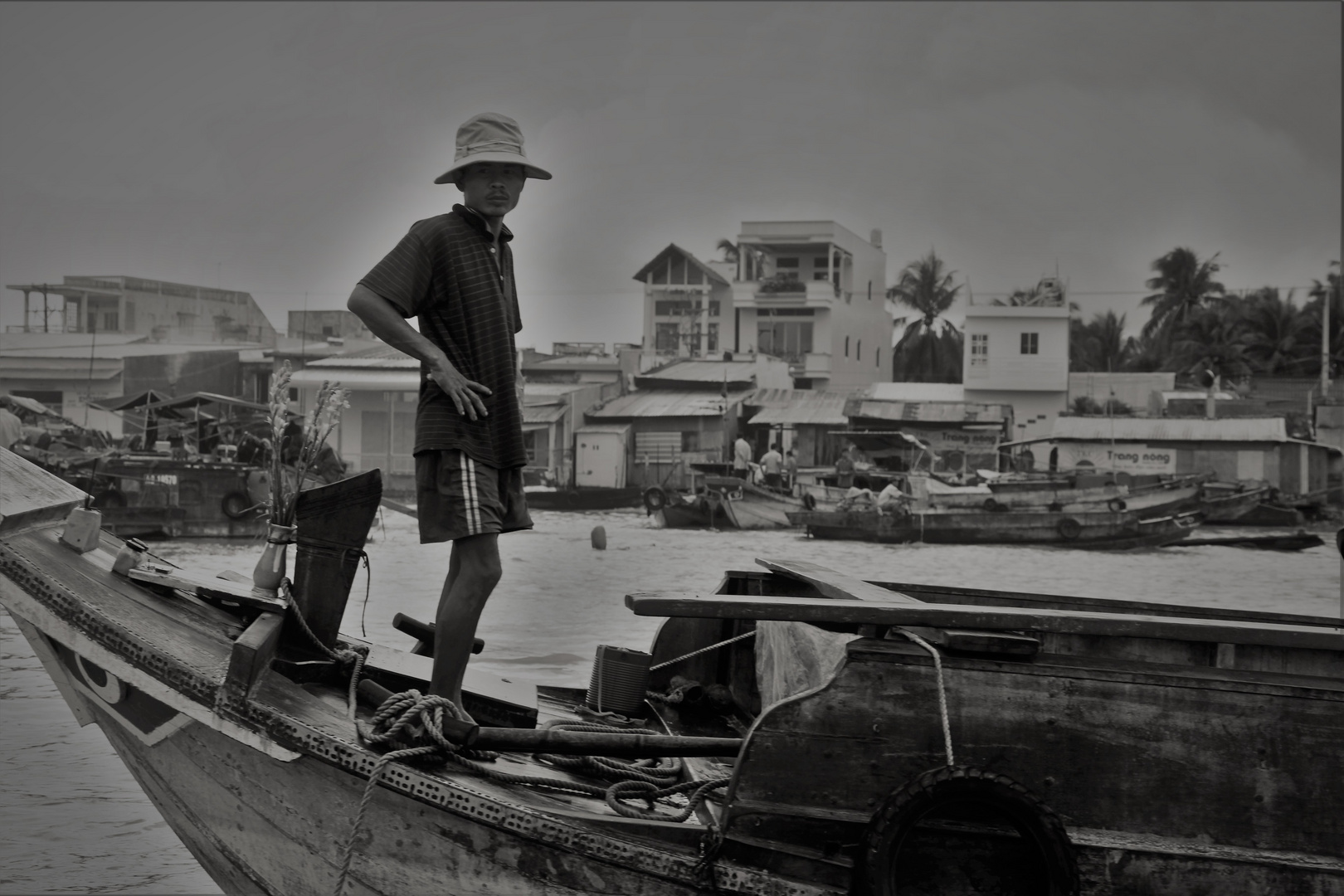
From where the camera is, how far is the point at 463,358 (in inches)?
110

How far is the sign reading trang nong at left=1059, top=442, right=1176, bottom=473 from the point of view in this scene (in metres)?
30.5

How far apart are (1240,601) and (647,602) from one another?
15.7 metres

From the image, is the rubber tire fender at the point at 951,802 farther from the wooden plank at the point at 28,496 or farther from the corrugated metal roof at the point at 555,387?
the corrugated metal roof at the point at 555,387

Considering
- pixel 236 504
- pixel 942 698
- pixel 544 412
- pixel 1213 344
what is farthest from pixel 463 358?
pixel 1213 344

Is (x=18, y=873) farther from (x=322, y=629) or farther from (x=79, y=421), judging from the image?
(x=79, y=421)

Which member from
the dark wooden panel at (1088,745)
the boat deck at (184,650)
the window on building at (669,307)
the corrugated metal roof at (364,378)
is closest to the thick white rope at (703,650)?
the boat deck at (184,650)

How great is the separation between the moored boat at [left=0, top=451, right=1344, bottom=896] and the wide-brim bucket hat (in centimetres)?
109

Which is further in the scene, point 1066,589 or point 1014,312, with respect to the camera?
point 1014,312

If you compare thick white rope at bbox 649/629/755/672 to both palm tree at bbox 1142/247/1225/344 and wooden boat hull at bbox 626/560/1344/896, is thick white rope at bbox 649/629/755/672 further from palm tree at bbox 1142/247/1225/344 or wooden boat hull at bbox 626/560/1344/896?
palm tree at bbox 1142/247/1225/344

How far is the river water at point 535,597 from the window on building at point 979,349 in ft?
44.3

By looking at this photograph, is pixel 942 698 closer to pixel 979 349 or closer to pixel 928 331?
pixel 979 349

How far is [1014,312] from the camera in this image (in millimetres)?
36688

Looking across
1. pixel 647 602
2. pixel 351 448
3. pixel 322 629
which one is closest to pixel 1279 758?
pixel 647 602

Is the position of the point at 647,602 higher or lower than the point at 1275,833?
higher
